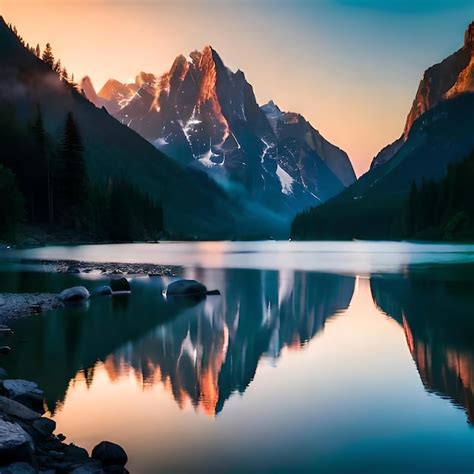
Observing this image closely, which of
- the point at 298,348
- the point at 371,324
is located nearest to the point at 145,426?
the point at 298,348

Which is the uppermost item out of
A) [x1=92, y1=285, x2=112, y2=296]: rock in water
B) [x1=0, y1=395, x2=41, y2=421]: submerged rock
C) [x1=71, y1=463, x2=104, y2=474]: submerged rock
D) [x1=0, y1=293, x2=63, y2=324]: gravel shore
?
[x1=92, y1=285, x2=112, y2=296]: rock in water

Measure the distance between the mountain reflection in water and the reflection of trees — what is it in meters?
4.43

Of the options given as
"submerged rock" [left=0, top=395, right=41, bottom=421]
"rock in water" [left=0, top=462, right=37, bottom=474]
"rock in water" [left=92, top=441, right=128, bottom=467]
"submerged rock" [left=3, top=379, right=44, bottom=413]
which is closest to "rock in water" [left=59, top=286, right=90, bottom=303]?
"submerged rock" [left=3, top=379, right=44, bottom=413]

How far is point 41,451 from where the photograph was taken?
13.1 meters

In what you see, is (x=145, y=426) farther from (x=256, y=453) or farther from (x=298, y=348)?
(x=298, y=348)

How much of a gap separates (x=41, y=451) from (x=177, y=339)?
47.3 feet

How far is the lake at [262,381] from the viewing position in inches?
549

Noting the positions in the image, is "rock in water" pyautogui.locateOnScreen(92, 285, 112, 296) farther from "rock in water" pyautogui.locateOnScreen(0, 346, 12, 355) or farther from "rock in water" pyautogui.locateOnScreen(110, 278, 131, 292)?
"rock in water" pyautogui.locateOnScreen(0, 346, 12, 355)

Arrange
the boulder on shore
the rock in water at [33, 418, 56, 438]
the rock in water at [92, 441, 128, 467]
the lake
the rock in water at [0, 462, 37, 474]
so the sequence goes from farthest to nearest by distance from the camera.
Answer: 1. the boulder on shore
2. the rock in water at [33, 418, 56, 438]
3. the lake
4. the rock in water at [92, 441, 128, 467]
5. the rock in water at [0, 462, 37, 474]

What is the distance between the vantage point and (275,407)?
1731cm

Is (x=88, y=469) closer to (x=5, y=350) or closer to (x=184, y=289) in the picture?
(x=5, y=350)

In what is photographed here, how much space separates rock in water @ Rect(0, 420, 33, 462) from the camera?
1162 cm

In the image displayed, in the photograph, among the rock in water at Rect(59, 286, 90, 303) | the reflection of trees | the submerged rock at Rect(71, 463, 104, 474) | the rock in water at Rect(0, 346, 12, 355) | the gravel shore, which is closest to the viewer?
the submerged rock at Rect(71, 463, 104, 474)

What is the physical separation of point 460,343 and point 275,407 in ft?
39.6
